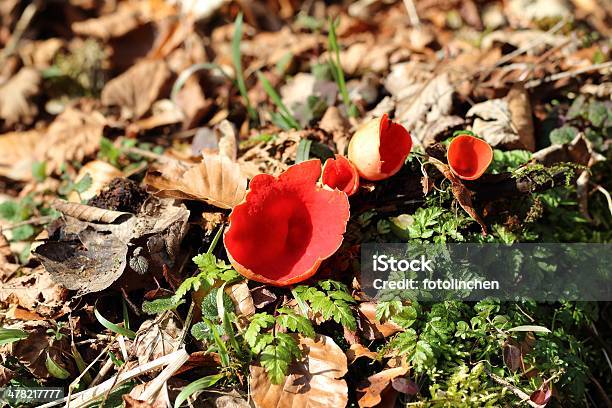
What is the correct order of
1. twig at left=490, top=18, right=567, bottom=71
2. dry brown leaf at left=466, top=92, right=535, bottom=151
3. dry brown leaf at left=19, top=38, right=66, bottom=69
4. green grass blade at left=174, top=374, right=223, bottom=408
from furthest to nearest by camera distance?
dry brown leaf at left=19, top=38, right=66, bottom=69 < twig at left=490, top=18, right=567, bottom=71 < dry brown leaf at left=466, top=92, right=535, bottom=151 < green grass blade at left=174, top=374, right=223, bottom=408

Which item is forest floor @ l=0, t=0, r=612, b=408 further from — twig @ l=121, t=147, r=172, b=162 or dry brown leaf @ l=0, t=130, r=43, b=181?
dry brown leaf @ l=0, t=130, r=43, b=181

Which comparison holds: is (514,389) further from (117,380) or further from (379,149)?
(117,380)

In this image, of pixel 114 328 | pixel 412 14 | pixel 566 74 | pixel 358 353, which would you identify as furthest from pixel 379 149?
pixel 412 14

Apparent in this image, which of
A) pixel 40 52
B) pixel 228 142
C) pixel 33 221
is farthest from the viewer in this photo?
pixel 40 52

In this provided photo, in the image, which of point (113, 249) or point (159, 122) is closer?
point (113, 249)

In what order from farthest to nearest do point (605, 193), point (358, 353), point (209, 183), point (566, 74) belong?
point (566, 74) → point (605, 193) → point (209, 183) → point (358, 353)

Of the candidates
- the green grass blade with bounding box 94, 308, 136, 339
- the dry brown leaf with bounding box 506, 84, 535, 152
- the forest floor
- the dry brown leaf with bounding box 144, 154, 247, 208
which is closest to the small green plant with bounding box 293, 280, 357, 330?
the forest floor

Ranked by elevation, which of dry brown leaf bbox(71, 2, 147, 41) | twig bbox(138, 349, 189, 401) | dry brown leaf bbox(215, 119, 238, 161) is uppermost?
dry brown leaf bbox(71, 2, 147, 41)
